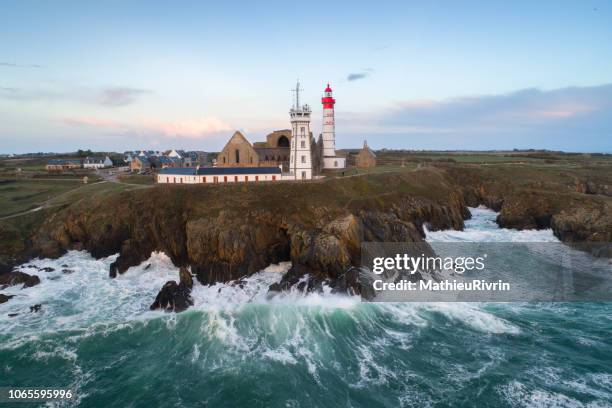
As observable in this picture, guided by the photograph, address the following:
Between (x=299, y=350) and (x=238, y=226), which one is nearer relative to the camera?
(x=299, y=350)

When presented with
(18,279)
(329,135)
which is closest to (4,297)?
(18,279)

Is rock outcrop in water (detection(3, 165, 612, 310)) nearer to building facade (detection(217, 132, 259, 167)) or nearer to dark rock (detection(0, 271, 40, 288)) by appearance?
dark rock (detection(0, 271, 40, 288))

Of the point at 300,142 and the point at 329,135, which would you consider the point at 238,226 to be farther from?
the point at 329,135

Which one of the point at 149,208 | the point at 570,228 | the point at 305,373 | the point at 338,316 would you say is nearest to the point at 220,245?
the point at 149,208

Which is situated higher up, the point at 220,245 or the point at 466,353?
the point at 220,245

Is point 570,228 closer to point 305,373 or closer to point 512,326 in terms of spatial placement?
point 512,326

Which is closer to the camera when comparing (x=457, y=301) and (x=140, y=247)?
(x=457, y=301)

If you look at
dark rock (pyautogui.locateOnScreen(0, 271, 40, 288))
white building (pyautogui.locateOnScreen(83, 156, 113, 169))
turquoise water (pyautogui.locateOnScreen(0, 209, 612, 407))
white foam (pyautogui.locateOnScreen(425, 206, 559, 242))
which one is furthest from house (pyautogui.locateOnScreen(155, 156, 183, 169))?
white foam (pyautogui.locateOnScreen(425, 206, 559, 242))
